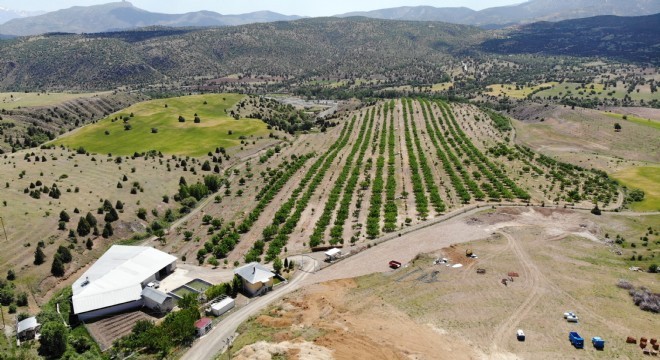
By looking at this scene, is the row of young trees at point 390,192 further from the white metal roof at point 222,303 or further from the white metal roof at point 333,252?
the white metal roof at point 222,303

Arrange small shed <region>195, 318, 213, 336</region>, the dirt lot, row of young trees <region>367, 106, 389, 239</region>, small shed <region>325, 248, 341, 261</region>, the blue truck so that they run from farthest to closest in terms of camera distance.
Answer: row of young trees <region>367, 106, 389, 239</region> < small shed <region>325, 248, 341, 261</region> < small shed <region>195, 318, 213, 336</region> < the dirt lot < the blue truck

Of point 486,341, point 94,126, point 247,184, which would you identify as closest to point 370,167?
point 247,184

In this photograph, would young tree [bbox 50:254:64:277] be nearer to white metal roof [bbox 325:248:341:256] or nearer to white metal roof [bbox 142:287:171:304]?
white metal roof [bbox 142:287:171:304]

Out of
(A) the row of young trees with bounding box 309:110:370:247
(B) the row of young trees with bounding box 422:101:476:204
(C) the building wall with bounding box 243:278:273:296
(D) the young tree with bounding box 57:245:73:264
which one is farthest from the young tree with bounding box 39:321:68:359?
(B) the row of young trees with bounding box 422:101:476:204

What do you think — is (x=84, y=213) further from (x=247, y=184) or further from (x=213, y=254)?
(x=247, y=184)

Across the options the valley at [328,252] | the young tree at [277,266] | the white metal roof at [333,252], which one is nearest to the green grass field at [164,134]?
the valley at [328,252]

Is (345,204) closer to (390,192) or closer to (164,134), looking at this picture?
(390,192)
